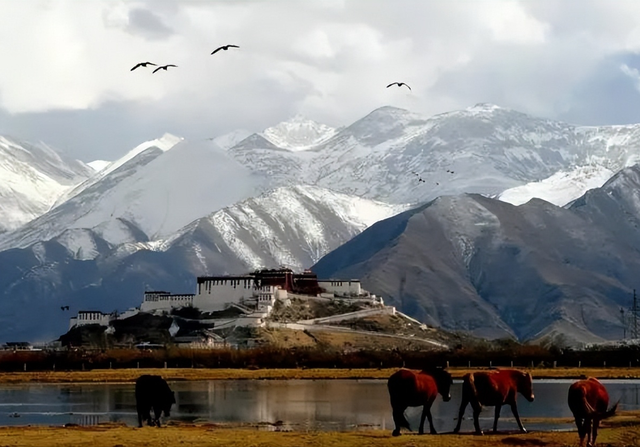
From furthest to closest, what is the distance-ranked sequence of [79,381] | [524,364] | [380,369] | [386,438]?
[524,364], [380,369], [79,381], [386,438]

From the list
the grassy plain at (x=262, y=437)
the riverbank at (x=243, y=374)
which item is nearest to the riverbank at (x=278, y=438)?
the grassy plain at (x=262, y=437)

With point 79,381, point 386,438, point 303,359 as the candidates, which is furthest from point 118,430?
point 303,359

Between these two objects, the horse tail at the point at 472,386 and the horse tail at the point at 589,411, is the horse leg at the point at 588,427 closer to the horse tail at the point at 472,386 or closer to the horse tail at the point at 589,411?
the horse tail at the point at 589,411

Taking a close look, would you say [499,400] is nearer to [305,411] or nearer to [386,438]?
[386,438]

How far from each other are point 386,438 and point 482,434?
446cm

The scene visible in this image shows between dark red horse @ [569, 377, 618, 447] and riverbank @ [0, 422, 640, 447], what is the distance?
1397mm

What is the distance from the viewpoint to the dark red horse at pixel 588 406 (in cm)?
6188

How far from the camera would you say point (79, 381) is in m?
150

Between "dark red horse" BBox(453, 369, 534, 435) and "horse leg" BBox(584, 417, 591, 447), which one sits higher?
"dark red horse" BBox(453, 369, 534, 435)

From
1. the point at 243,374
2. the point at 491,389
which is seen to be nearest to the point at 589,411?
the point at 491,389

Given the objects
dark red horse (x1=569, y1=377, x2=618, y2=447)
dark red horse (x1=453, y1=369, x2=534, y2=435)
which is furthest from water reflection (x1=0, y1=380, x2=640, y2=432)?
dark red horse (x1=569, y1=377, x2=618, y2=447)

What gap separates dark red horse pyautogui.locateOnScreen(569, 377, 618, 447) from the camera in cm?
6188

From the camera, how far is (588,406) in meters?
62.0

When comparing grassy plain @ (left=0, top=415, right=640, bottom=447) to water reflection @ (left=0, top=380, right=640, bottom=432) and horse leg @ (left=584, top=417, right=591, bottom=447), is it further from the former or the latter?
water reflection @ (left=0, top=380, right=640, bottom=432)
